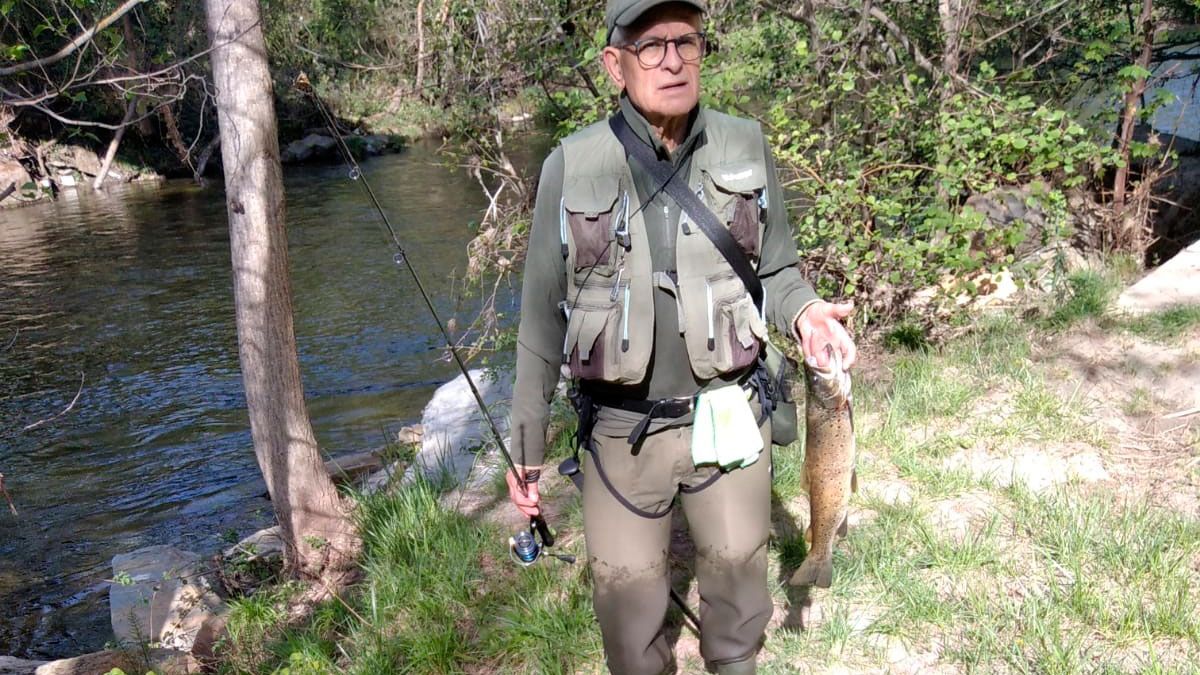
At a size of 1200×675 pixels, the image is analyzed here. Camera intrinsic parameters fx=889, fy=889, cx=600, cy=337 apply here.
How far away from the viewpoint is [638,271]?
97.2 inches

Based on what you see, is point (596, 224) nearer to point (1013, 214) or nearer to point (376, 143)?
point (1013, 214)

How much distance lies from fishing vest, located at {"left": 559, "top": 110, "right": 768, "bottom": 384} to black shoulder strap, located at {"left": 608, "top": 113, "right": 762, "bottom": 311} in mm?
21

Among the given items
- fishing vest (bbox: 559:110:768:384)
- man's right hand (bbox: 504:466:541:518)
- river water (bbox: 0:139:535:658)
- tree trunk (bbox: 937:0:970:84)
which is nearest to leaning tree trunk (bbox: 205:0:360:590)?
river water (bbox: 0:139:535:658)

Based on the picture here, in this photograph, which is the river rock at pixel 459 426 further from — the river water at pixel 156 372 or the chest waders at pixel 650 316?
the chest waders at pixel 650 316

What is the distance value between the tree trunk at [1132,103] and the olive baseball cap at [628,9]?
17.6 ft

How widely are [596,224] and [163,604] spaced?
4.74 metres

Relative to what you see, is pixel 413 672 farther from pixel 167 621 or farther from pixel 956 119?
pixel 956 119

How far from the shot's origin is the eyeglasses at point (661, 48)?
7.86 ft

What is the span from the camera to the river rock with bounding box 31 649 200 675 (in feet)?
15.8

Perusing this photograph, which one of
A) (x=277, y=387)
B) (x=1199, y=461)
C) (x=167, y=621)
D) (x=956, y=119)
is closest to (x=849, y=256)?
(x=956, y=119)

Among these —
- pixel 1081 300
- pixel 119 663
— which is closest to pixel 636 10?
pixel 119 663

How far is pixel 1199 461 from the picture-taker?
4.11 m

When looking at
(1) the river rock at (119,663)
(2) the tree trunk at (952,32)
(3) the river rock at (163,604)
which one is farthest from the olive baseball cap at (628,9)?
(2) the tree trunk at (952,32)

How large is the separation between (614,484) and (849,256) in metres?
4.04
